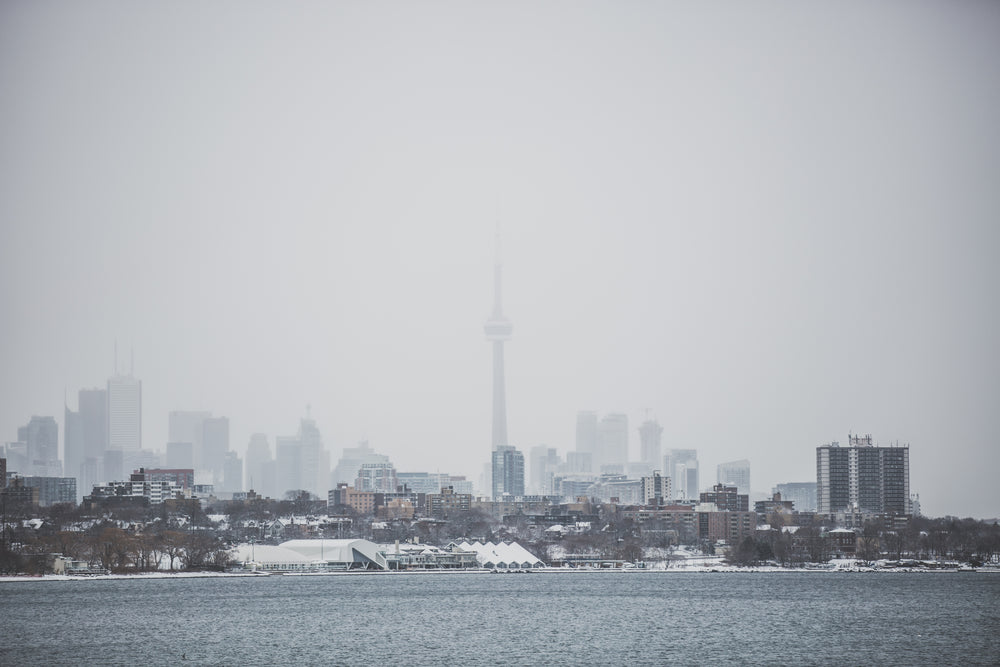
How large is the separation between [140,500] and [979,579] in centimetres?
11655

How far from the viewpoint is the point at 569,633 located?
A: 210ft

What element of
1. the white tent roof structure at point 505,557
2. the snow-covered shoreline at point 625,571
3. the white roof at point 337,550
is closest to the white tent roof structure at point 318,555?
the white roof at point 337,550

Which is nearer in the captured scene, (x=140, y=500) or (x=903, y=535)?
(x=903, y=535)

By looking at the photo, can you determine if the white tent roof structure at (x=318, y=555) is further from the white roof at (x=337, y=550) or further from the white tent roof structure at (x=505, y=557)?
the white tent roof structure at (x=505, y=557)

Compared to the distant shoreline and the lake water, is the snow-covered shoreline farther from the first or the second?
the lake water

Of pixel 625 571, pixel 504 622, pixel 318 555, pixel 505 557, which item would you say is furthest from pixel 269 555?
pixel 504 622

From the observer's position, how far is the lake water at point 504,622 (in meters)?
56.1

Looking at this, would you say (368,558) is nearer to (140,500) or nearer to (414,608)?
(414,608)

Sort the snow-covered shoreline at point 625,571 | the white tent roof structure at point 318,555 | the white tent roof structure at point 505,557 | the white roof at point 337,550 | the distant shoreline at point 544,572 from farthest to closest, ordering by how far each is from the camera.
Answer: the white tent roof structure at point 505,557, the white roof at point 337,550, the white tent roof structure at point 318,555, the snow-covered shoreline at point 625,571, the distant shoreline at point 544,572

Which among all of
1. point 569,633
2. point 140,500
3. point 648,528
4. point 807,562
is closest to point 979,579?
point 807,562

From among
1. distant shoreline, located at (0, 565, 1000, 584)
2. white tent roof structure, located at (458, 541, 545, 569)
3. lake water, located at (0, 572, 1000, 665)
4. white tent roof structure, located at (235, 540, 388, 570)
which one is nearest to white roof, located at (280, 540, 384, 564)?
white tent roof structure, located at (235, 540, 388, 570)

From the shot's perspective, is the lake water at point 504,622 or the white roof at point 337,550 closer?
the lake water at point 504,622

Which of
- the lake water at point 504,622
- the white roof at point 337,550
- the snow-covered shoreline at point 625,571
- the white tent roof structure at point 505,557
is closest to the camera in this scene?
the lake water at point 504,622

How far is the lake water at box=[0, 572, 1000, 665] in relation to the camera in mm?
56062
